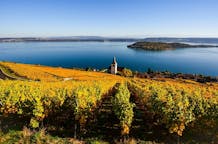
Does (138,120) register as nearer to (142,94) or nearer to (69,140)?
(142,94)

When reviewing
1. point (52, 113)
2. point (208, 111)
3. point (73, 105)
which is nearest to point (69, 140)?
point (73, 105)

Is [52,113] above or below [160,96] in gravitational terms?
below

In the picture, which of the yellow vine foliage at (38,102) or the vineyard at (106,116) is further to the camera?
the yellow vine foliage at (38,102)

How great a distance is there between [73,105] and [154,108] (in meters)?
9.91

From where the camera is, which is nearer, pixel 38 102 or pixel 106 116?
pixel 38 102

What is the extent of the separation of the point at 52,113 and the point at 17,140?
7.23 meters

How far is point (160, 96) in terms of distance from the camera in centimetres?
3394

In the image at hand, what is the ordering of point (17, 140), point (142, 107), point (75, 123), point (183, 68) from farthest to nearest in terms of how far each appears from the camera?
point (183, 68), point (142, 107), point (75, 123), point (17, 140)

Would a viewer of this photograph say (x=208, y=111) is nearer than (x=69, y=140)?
No

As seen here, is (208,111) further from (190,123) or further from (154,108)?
(154,108)

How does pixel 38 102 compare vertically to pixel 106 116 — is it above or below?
above

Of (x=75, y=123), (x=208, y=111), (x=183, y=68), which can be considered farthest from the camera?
(x=183, y=68)

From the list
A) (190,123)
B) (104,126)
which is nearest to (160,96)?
(190,123)

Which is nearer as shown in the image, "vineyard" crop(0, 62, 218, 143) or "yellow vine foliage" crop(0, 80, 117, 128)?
"vineyard" crop(0, 62, 218, 143)
